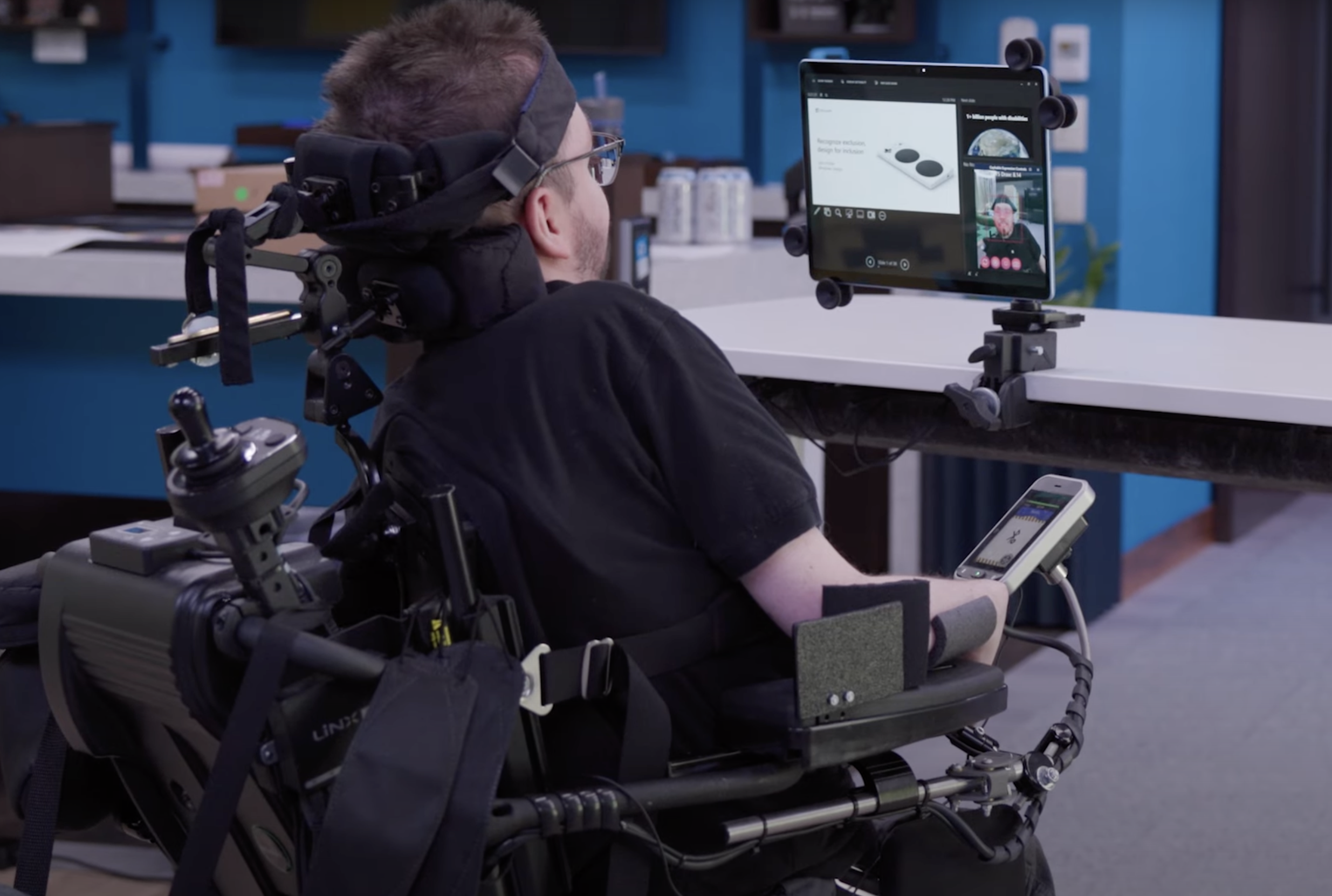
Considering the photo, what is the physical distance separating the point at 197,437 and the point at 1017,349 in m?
1.07

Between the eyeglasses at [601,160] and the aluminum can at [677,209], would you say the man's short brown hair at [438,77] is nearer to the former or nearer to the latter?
the eyeglasses at [601,160]

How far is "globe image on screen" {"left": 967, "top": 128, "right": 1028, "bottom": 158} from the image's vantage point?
6.64ft

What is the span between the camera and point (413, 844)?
4.06 ft

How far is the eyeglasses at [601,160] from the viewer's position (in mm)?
1491

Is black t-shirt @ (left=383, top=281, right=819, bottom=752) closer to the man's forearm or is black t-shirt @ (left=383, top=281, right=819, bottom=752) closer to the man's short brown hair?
the man's forearm

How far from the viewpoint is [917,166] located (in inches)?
83.7

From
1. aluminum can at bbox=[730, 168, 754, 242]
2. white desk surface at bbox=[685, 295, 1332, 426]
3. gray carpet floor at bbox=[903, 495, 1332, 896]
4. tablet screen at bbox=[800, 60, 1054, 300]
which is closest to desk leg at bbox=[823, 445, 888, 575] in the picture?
gray carpet floor at bbox=[903, 495, 1332, 896]

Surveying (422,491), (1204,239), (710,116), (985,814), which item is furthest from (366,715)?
(710,116)

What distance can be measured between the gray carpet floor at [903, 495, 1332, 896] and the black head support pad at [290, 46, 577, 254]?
1.73m

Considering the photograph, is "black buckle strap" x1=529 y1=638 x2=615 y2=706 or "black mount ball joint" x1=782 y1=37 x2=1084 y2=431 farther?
"black mount ball joint" x1=782 y1=37 x2=1084 y2=431

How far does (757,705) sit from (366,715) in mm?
320

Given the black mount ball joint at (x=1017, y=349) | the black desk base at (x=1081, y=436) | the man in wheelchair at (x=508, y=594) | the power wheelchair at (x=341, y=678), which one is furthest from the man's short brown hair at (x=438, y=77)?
the black desk base at (x=1081, y=436)

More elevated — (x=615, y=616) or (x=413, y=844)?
(x=615, y=616)

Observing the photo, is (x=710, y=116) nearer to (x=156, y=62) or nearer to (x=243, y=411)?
(x=156, y=62)
